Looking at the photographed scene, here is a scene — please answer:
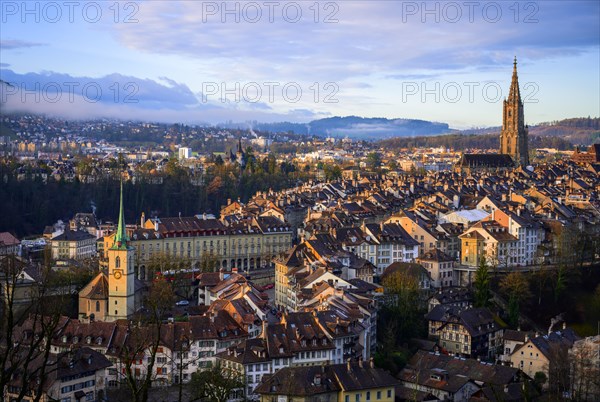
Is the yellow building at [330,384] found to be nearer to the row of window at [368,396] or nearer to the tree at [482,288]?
the row of window at [368,396]

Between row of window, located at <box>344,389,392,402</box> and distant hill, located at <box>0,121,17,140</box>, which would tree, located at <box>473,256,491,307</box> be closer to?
row of window, located at <box>344,389,392,402</box>

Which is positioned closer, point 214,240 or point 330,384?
point 330,384

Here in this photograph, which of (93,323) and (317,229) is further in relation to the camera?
(317,229)

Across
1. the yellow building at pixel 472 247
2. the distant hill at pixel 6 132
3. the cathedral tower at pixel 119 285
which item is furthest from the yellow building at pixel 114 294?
the distant hill at pixel 6 132

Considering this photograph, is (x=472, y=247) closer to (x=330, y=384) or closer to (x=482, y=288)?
(x=482, y=288)

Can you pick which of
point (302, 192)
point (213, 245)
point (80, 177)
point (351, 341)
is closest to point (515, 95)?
point (302, 192)

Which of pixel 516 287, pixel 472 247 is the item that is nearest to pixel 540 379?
pixel 516 287

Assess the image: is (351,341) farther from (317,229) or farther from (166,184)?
(166,184)
